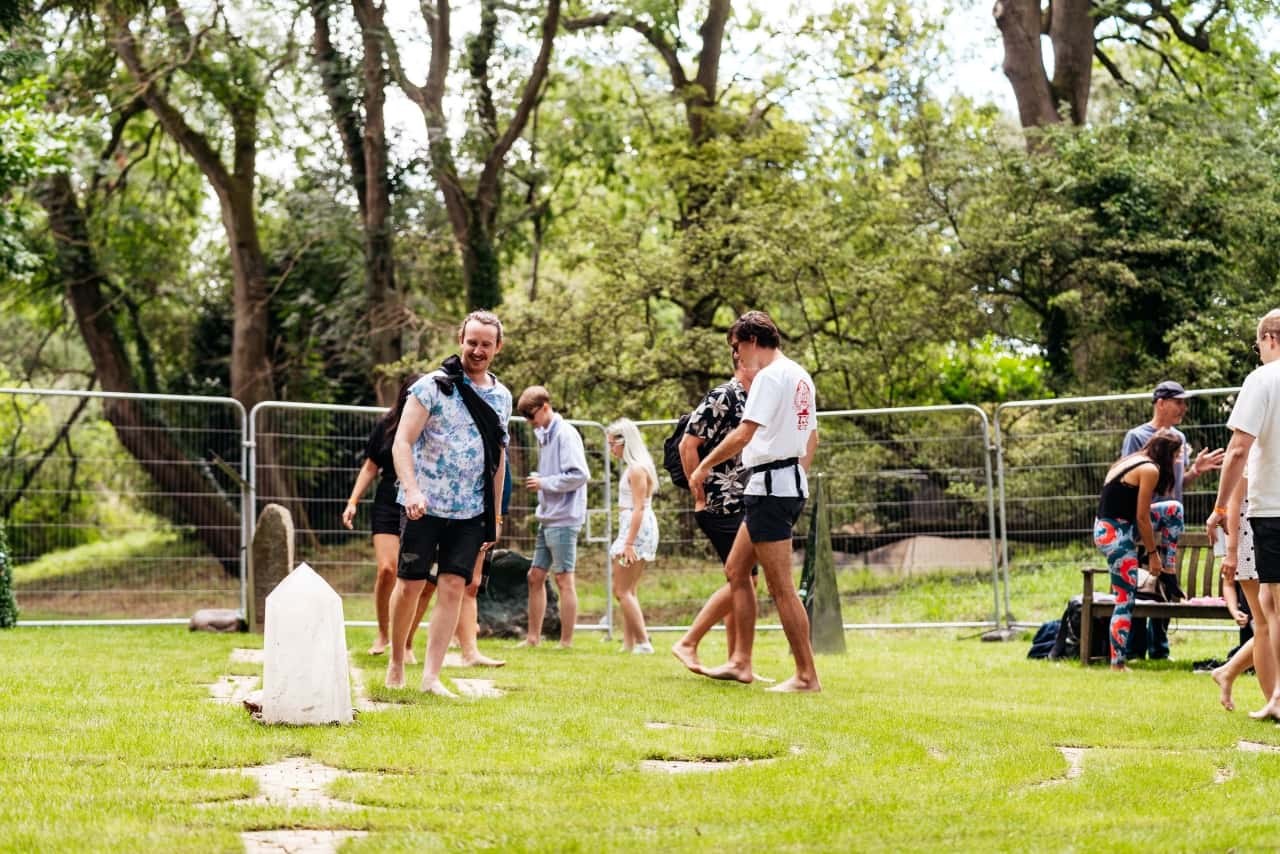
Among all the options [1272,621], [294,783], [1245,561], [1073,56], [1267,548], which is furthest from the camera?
[1073,56]

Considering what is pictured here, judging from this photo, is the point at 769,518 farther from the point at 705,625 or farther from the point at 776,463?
the point at 705,625

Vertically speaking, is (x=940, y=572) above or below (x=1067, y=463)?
below

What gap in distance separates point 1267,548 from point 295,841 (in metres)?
5.14

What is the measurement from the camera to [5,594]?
13.5m

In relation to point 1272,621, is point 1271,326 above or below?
above

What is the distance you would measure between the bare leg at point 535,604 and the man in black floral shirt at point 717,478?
9.62 ft

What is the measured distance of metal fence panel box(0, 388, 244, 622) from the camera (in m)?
14.2

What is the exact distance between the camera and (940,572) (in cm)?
1446

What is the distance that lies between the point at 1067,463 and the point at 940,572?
1.57 m

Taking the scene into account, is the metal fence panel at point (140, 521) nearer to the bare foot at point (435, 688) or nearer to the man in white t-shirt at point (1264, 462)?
the bare foot at point (435, 688)

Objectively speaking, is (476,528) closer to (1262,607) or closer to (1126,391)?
(1262,607)

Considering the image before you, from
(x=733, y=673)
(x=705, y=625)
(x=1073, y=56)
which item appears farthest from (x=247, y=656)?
(x=1073, y=56)

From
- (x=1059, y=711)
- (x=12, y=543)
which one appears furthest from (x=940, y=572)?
(x=12, y=543)

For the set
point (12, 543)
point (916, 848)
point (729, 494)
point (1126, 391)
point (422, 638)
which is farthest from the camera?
point (1126, 391)
